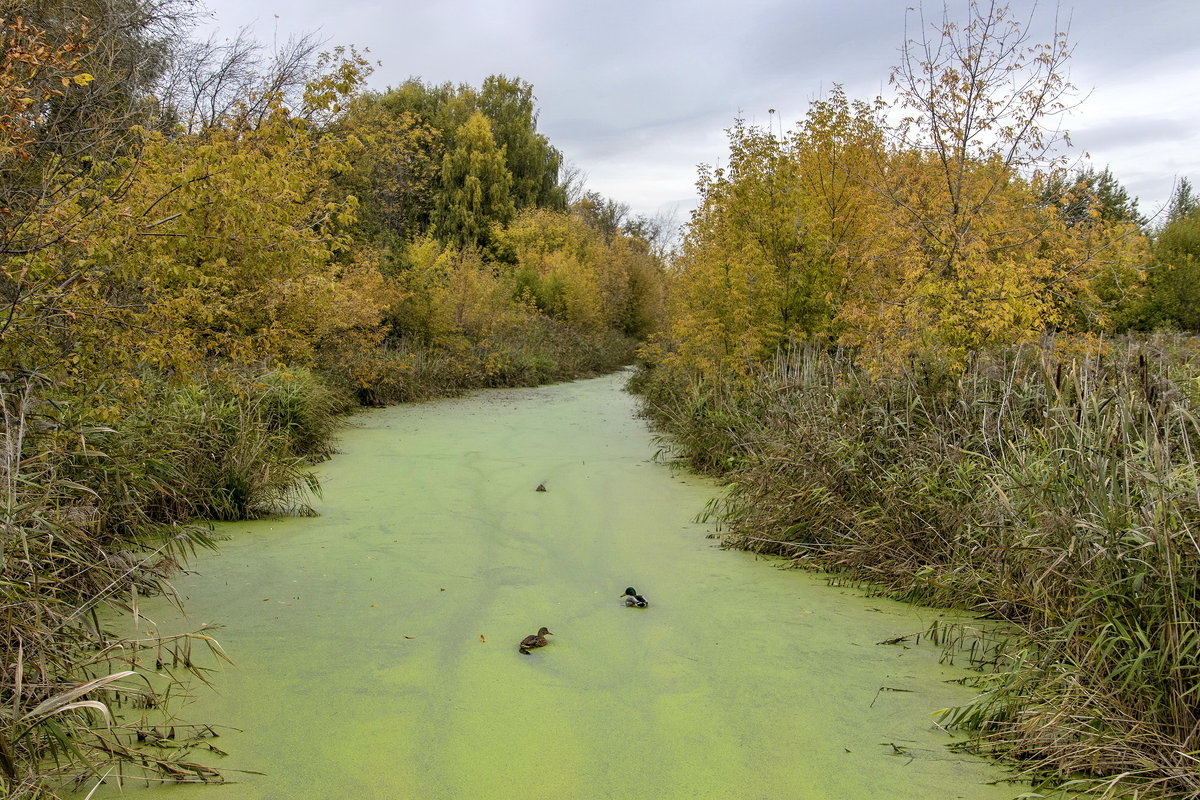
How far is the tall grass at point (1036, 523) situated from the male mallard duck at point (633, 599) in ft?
3.34

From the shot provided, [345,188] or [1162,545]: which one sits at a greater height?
[345,188]

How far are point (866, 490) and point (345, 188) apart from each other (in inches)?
481

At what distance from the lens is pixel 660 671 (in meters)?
2.99

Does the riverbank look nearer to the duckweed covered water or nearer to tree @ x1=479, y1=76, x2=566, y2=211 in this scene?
the duckweed covered water

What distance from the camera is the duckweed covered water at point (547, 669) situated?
226 cm

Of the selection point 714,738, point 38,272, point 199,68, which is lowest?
point 714,738

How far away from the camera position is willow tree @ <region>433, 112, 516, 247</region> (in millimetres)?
26000

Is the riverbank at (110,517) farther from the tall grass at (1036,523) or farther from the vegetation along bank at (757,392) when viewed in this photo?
the tall grass at (1036,523)

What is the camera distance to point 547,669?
300 cm

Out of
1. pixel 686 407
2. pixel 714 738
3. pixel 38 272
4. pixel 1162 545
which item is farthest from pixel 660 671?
pixel 686 407

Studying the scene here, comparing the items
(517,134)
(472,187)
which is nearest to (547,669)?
(472,187)

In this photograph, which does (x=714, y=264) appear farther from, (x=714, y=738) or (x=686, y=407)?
(x=714, y=738)

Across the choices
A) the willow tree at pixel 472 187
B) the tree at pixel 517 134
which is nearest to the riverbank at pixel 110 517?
the willow tree at pixel 472 187

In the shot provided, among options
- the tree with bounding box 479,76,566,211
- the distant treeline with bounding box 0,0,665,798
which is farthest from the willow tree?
the distant treeline with bounding box 0,0,665,798
